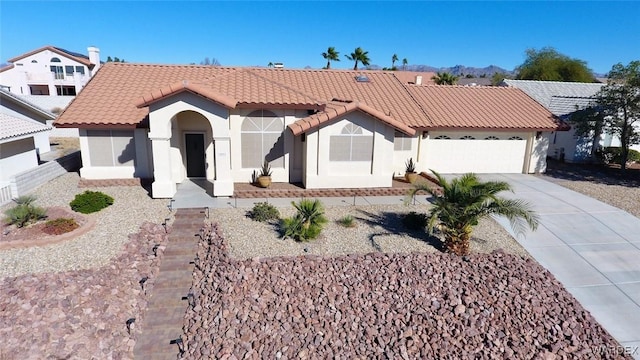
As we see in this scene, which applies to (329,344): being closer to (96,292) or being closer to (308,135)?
(96,292)

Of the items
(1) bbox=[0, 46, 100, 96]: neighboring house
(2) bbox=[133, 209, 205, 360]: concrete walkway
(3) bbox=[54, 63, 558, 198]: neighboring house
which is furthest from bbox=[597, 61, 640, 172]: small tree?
(1) bbox=[0, 46, 100, 96]: neighboring house

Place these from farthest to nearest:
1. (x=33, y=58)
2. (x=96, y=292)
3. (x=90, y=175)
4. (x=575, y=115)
Result: (x=33, y=58)
(x=575, y=115)
(x=90, y=175)
(x=96, y=292)

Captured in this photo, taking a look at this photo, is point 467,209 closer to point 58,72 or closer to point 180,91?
point 180,91

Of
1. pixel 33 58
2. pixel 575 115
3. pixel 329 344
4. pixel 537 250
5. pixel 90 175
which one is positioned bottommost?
pixel 329 344

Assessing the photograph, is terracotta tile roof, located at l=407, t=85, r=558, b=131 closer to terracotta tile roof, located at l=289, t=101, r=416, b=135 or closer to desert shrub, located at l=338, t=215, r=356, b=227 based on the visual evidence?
terracotta tile roof, located at l=289, t=101, r=416, b=135

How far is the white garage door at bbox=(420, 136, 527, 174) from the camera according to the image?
21469 mm

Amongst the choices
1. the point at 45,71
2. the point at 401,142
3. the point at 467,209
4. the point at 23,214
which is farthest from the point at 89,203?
the point at 45,71

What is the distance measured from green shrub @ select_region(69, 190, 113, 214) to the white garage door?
1551 centimetres

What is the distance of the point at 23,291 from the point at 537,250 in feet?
47.9

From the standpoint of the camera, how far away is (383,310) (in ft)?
30.5

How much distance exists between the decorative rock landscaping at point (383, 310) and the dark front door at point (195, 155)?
7647mm

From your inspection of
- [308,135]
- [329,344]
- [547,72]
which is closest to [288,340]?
[329,344]

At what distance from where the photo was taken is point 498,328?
8.90 m

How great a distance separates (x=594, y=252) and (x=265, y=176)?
40.5 feet
